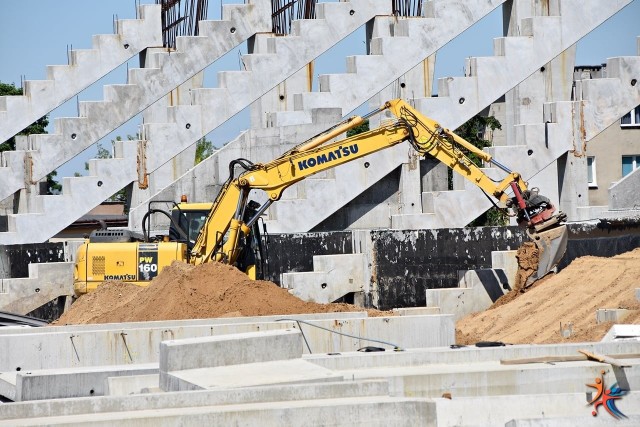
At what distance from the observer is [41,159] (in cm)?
2866

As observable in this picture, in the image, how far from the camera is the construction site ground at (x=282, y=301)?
1677 centimetres

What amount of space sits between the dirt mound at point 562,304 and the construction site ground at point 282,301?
14 mm

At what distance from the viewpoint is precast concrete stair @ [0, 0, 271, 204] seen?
28453 mm

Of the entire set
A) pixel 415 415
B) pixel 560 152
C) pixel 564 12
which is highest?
pixel 564 12

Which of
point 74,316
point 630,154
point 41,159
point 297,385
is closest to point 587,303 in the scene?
point 74,316

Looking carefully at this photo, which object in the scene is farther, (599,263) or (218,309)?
(599,263)

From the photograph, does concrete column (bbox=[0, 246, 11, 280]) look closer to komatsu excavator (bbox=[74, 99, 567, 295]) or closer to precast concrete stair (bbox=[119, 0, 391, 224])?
komatsu excavator (bbox=[74, 99, 567, 295])

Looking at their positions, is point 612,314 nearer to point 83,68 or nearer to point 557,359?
point 557,359

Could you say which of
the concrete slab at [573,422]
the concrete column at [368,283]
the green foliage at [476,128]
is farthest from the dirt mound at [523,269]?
the green foliage at [476,128]

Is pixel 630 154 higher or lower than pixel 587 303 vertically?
higher

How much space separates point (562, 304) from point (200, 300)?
4896mm

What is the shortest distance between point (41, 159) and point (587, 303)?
49.2 feet

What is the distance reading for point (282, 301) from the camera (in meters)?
17.2

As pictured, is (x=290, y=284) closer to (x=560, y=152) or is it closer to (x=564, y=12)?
(x=560, y=152)
